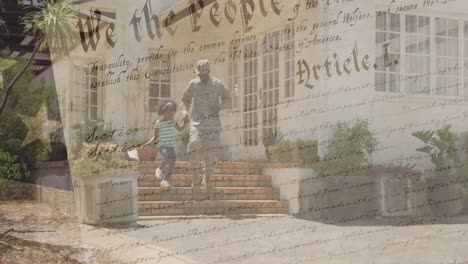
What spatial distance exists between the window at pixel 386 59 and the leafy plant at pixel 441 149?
23 centimetres

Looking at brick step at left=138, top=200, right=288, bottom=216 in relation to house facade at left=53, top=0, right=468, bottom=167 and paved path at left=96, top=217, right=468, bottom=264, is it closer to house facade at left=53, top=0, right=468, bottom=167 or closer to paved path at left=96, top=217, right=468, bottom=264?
paved path at left=96, top=217, right=468, bottom=264

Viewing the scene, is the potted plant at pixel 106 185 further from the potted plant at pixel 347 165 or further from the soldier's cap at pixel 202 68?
the potted plant at pixel 347 165

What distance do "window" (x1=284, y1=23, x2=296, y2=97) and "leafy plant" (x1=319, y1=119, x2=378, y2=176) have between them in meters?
0.25

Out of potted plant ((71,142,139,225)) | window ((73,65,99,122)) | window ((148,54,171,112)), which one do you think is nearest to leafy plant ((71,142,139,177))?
potted plant ((71,142,139,225))

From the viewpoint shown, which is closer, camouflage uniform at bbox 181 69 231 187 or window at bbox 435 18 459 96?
camouflage uniform at bbox 181 69 231 187

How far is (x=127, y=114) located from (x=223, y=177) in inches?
20.0

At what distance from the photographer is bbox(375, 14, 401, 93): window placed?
220cm

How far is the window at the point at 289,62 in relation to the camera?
2.21m

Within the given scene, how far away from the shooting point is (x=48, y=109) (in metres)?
4.47

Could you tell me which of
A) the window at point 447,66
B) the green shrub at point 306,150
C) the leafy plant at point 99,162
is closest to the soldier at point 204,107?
the leafy plant at point 99,162

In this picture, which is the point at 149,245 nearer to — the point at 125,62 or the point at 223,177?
the point at 223,177

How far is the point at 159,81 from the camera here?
205cm

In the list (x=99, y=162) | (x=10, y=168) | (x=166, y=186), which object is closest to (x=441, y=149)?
(x=166, y=186)

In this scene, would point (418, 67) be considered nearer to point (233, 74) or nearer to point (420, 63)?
point (420, 63)
